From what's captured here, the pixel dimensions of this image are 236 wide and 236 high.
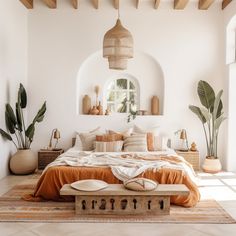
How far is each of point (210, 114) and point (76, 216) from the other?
160 inches

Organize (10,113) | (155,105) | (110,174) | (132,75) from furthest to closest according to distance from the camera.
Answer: (132,75)
(155,105)
(10,113)
(110,174)

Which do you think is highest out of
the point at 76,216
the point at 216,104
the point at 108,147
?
the point at 216,104

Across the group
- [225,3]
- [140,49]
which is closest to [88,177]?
[140,49]

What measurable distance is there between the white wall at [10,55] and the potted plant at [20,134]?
0.38ft

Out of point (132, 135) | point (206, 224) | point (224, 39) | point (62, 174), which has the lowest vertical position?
point (206, 224)

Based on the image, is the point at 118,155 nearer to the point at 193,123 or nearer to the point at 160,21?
the point at 193,123

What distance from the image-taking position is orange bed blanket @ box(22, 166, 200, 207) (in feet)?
15.8

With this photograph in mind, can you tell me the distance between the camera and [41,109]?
23.5 ft

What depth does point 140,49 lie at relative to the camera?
7641 millimetres

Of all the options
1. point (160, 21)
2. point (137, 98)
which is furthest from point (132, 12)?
point (137, 98)

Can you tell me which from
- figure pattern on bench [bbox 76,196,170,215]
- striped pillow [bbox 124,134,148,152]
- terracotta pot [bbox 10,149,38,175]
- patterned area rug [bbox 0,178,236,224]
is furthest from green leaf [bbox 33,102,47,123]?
figure pattern on bench [bbox 76,196,170,215]

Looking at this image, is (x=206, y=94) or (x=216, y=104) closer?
(x=216, y=104)

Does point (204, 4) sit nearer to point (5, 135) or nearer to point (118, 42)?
point (118, 42)

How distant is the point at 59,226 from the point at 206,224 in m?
1.70
